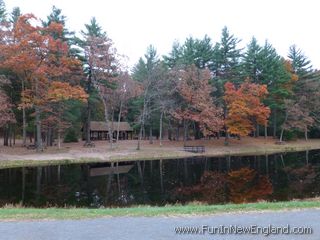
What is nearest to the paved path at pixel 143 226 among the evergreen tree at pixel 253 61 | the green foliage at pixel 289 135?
the evergreen tree at pixel 253 61

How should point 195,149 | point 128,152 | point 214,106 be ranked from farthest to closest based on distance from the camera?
point 214,106 < point 195,149 < point 128,152

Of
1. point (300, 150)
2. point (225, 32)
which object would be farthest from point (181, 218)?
point (225, 32)

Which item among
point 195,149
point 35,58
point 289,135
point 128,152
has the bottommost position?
point 128,152

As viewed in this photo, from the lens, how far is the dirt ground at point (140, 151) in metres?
36.3

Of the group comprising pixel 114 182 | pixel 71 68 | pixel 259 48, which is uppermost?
pixel 259 48

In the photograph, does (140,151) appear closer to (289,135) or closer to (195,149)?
(195,149)

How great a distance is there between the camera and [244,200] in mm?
17781

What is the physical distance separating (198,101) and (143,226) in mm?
40341

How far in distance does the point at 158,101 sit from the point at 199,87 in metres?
5.77

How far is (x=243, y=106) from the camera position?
48.7m

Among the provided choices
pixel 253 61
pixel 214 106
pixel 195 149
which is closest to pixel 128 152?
pixel 195 149

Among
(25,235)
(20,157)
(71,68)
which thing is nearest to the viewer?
(25,235)

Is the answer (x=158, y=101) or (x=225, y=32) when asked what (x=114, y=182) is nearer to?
(x=158, y=101)

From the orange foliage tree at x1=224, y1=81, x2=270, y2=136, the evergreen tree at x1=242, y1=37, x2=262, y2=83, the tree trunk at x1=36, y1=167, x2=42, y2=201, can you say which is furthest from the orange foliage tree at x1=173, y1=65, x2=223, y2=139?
the tree trunk at x1=36, y1=167, x2=42, y2=201
